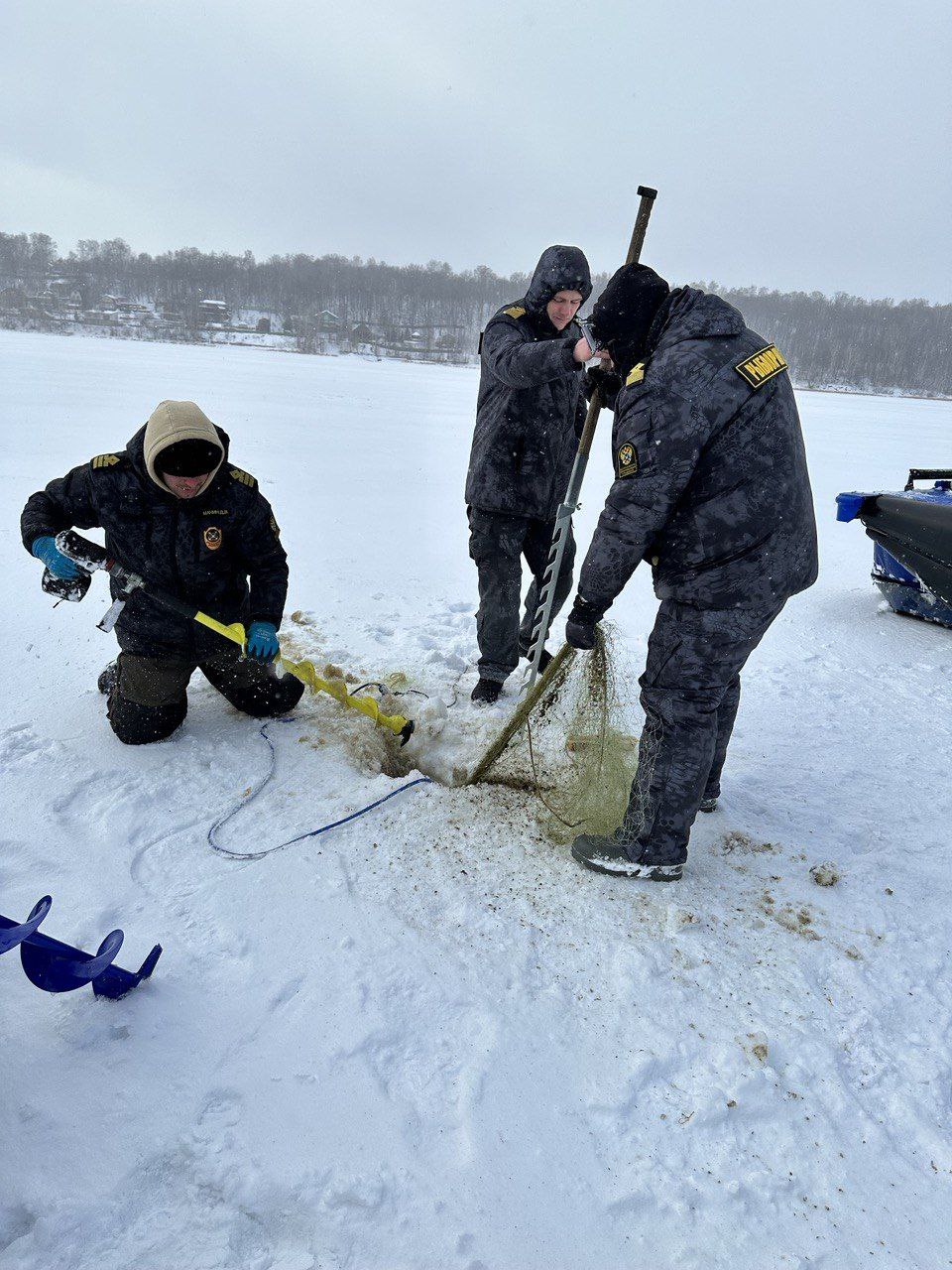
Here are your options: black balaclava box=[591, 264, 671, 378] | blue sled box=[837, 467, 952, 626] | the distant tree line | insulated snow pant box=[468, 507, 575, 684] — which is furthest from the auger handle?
the distant tree line

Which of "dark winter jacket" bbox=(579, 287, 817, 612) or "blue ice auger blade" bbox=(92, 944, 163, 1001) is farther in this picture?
"dark winter jacket" bbox=(579, 287, 817, 612)

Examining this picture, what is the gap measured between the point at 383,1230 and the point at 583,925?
89 centimetres

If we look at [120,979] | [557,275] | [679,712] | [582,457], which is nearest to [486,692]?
[582,457]

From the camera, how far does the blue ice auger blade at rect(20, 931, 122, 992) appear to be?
1.52m

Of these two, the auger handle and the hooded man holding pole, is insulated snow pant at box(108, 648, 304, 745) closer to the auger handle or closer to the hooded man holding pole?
the hooded man holding pole

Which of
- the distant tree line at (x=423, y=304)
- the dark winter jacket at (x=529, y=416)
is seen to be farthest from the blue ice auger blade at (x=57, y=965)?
the distant tree line at (x=423, y=304)

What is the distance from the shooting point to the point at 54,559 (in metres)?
2.50

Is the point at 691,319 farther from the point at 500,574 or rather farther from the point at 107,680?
the point at 107,680

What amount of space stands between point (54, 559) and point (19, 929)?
1.53 metres

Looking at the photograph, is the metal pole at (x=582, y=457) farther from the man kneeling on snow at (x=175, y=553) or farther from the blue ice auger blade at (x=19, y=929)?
the blue ice auger blade at (x=19, y=929)

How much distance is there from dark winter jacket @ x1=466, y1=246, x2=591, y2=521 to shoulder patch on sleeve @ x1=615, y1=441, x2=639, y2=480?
104 cm

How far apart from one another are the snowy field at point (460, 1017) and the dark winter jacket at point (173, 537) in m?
0.44

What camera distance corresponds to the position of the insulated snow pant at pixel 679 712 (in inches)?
77.0

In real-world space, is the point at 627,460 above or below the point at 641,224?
below
